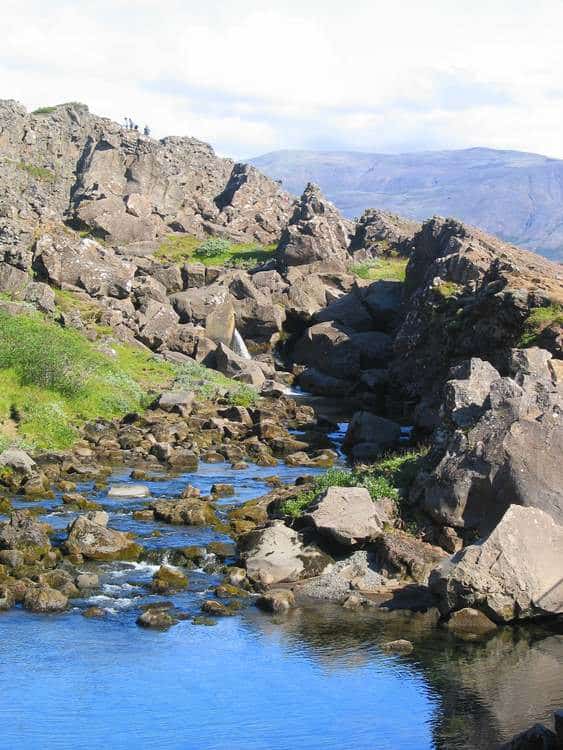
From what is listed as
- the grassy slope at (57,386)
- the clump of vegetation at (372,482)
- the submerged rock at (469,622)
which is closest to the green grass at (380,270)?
the grassy slope at (57,386)

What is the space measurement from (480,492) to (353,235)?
269 feet

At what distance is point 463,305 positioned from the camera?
208 ft

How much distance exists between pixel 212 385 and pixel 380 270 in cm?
3531

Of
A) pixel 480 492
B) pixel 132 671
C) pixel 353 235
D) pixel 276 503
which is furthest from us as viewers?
pixel 353 235

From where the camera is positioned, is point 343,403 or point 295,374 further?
point 295,374

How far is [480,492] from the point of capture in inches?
1219

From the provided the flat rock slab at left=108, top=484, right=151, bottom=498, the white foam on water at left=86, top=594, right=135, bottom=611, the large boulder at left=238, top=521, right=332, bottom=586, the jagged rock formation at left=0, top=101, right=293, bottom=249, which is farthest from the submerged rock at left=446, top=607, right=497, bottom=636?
the jagged rock formation at left=0, top=101, right=293, bottom=249

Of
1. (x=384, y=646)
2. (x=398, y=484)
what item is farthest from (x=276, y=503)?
(x=384, y=646)

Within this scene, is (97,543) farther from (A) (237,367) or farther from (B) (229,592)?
A: (A) (237,367)

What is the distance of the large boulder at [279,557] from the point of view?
29.6 m

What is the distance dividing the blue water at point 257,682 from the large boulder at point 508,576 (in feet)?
2.72

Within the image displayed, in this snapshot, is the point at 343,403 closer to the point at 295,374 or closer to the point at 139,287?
the point at 295,374

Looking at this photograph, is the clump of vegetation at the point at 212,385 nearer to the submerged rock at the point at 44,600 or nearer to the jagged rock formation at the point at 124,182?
the submerged rock at the point at 44,600

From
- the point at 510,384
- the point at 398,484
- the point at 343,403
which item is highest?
the point at 510,384
